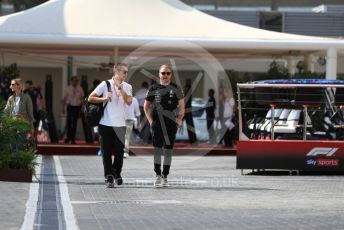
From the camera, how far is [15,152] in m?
15.0

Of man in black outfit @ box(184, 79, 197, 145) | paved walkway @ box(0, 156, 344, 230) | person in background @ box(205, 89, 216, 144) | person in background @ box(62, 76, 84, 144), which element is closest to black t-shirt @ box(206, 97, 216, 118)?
person in background @ box(205, 89, 216, 144)

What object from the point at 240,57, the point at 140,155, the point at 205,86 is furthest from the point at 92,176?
the point at 205,86

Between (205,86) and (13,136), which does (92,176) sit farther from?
(205,86)

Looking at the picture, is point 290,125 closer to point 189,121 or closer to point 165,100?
point 165,100

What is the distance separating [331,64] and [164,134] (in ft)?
36.7

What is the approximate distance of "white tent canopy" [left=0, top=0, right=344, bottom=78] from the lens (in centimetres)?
2419

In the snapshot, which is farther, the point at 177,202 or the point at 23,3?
the point at 23,3

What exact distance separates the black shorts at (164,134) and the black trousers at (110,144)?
50 cm

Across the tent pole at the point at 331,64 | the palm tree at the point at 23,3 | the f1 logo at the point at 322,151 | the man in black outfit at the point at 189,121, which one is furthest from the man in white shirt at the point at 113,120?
the palm tree at the point at 23,3

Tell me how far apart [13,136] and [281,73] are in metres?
12.4

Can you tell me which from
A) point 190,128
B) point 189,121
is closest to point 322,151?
point 190,128

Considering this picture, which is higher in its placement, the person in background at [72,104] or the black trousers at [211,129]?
the person in background at [72,104]

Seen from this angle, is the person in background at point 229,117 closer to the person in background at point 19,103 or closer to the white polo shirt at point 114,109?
the person in background at point 19,103

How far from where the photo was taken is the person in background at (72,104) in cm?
2645
